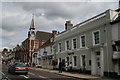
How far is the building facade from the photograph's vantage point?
60.5 ft

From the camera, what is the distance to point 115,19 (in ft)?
60.1

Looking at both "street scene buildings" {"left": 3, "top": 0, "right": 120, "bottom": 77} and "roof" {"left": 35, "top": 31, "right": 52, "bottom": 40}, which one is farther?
"roof" {"left": 35, "top": 31, "right": 52, "bottom": 40}

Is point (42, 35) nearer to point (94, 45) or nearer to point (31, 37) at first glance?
point (31, 37)

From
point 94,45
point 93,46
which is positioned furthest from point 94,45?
point 93,46

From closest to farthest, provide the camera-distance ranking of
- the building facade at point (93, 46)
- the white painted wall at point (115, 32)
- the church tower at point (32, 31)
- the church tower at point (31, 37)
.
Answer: the white painted wall at point (115, 32)
the building facade at point (93, 46)
the church tower at point (31, 37)
the church tower at point (32, 31)

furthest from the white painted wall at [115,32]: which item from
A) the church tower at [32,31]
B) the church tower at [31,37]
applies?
the church tower at [32,31]

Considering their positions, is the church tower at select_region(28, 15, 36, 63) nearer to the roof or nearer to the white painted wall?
the roof

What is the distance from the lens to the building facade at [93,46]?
1845cm

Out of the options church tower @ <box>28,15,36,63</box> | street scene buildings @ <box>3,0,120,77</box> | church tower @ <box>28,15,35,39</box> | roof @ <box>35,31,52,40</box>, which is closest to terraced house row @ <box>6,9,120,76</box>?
street scene buildings @ <box>3,0,120,77</box>

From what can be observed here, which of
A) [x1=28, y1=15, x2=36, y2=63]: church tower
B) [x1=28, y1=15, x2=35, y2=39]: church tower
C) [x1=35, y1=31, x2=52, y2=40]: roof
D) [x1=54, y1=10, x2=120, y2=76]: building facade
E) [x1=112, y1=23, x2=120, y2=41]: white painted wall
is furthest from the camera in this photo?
[x1=28, y1=15, x2=35, y2=39]: church tower

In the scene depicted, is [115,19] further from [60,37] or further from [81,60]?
[60,37]

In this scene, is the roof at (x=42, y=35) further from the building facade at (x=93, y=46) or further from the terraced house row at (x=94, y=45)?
the building facade at (x=93, y=46)

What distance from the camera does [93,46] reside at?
784 inches

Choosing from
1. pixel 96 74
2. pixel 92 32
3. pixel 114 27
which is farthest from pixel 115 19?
pixel 96 74
